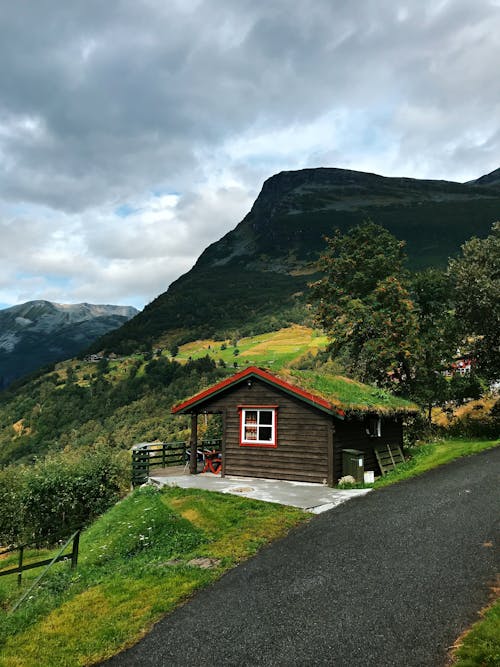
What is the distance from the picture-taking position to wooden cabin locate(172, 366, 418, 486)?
17562 millimetres

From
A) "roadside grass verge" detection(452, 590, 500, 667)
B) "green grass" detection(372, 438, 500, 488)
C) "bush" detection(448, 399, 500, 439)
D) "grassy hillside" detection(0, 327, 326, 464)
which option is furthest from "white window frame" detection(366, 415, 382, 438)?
"grassy hillside" detection(0, 327, 326, 464)

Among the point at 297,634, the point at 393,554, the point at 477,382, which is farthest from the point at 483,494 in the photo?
the point at 477,382

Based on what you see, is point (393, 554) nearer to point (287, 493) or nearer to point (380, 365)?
point (287, 493)

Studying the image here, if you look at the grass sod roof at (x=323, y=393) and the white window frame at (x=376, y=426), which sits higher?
the grass sod roof at (x=323, y=393)

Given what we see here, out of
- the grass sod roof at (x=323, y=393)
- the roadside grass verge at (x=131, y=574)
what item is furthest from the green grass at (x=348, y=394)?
the roadside grass verge at (x=131, y=574)

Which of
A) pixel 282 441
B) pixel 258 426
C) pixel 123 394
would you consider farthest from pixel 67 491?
pixel 123 394

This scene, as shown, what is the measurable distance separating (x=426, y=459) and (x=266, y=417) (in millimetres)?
8032

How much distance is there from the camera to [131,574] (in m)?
9.54

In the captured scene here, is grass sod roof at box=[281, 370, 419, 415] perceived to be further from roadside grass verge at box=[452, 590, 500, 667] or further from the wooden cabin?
roadside grass verge at box=[452, 590, 500, 667]

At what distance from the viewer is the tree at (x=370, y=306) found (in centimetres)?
3012

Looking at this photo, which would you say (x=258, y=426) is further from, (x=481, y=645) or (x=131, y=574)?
(x=481, y=645)

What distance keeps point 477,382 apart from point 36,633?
29.3 metres

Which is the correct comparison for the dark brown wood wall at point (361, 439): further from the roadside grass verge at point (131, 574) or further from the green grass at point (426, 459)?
the roadside grass verge at point (131, 574)

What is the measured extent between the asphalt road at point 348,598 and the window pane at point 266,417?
23.9 ft
